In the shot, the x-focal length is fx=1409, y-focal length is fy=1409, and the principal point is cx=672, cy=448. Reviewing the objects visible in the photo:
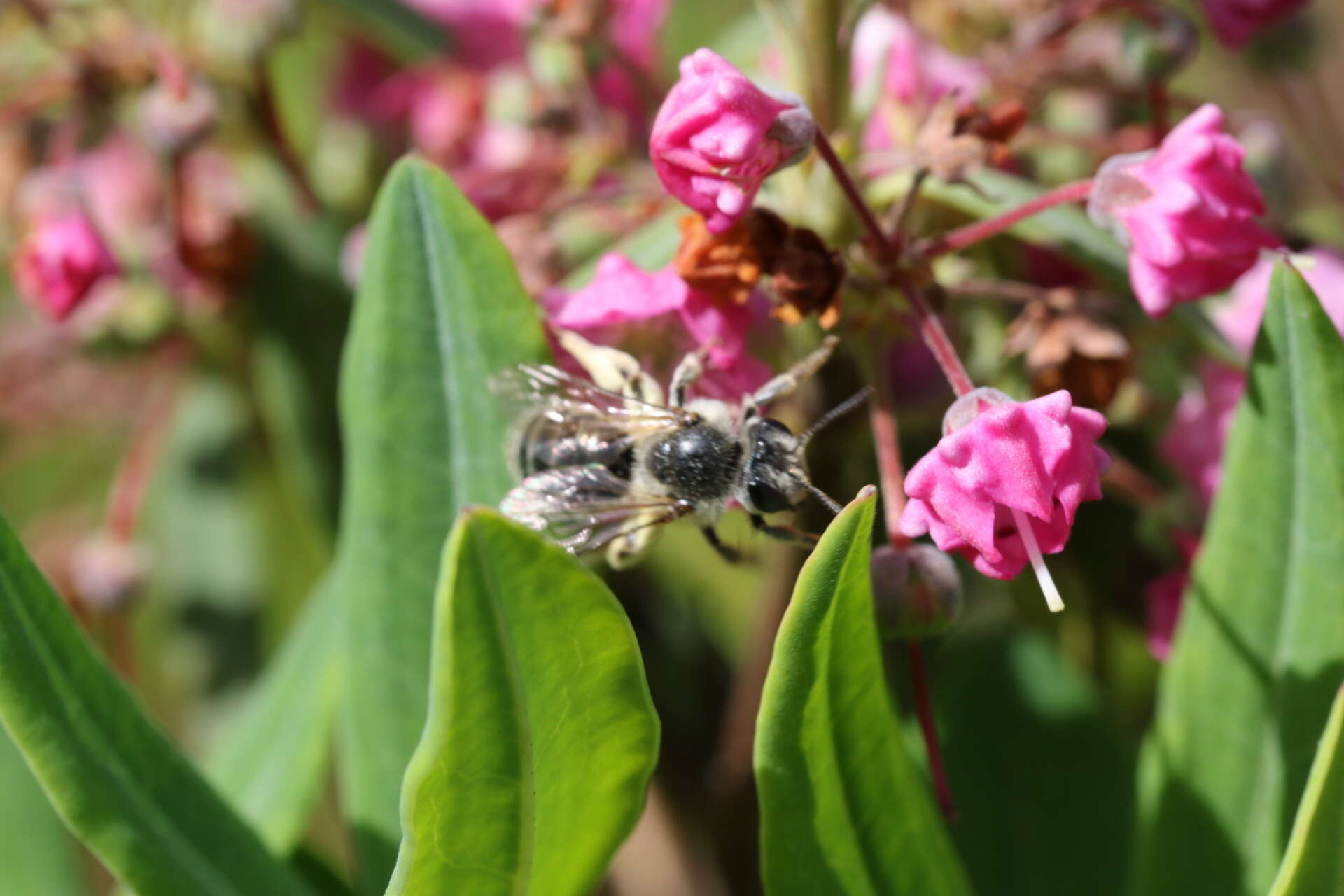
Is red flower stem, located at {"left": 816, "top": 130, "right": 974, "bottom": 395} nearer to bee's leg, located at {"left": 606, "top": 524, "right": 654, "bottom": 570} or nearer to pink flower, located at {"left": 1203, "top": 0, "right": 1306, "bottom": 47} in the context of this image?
bee's leg, located at {"left": 606, "top": 524, "right": 654, "bottom": 570}

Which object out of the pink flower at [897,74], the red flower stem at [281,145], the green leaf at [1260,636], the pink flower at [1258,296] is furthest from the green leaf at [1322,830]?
the red flower stem at [281,145]

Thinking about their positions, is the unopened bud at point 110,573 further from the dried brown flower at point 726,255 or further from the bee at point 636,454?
the dried brown flower at point 726,255

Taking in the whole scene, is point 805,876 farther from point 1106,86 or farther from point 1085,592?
point 1106,86

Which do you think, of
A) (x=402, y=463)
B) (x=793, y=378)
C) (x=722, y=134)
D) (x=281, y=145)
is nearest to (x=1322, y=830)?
(x=793, y=378)

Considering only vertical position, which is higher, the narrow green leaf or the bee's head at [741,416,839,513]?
the bee's head at [741,416,839,513]

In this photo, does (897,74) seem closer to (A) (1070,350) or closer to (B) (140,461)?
(A) (1070,350)

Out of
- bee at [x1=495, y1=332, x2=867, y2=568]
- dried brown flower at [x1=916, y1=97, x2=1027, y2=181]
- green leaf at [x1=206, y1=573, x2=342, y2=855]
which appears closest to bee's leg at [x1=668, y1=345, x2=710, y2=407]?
bee at [x1=495, y1=332, x2=867, y2=568]
